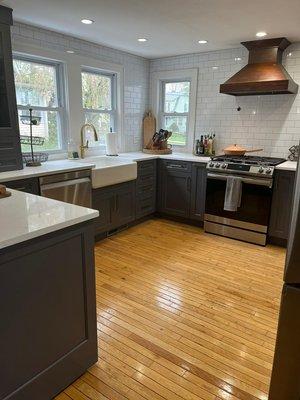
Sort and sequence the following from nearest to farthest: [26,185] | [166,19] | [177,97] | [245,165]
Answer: [26,185] < [166,19] < [245,165] < [177,97]

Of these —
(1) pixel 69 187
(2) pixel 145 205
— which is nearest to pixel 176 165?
(2) pixel 145 205

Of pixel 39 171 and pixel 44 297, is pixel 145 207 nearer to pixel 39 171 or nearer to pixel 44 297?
pixel 39 171

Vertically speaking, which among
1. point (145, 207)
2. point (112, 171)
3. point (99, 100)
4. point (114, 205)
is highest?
point (99, 100)

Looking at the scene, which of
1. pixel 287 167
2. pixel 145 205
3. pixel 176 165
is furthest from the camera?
pixel 145 205

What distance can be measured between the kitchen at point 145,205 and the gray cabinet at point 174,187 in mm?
22

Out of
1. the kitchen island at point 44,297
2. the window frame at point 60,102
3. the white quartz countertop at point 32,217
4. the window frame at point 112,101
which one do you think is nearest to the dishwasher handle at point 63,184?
the window frame at point 60,102

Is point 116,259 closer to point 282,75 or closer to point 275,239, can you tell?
point 275,239

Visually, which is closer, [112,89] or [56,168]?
[56,168]

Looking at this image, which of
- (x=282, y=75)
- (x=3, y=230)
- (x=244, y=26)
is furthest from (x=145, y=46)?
(x=3, y=230)

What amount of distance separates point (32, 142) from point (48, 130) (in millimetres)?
380

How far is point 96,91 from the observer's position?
4.14 metres

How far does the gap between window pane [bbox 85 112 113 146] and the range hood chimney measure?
1.69m

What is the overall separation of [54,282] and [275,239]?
2893 millimetres

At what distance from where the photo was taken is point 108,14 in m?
2.75
